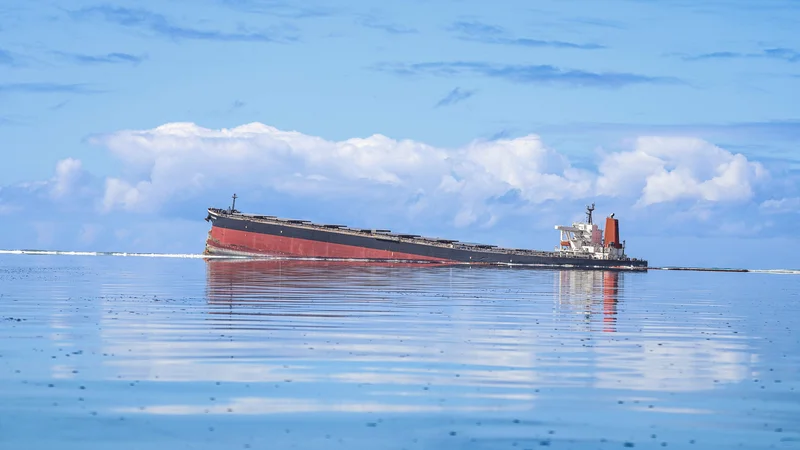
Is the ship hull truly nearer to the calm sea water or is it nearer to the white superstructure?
the white superstructure

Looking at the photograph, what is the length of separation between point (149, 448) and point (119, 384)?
4477mm

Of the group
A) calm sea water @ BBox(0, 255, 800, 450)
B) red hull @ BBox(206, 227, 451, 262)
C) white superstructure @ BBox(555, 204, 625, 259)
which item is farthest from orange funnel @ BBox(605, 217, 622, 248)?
calm sea water @ BBox(0, 255, 800, 450)

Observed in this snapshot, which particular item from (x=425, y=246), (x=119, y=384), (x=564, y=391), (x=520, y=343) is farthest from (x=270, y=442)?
(x=425, y=246)

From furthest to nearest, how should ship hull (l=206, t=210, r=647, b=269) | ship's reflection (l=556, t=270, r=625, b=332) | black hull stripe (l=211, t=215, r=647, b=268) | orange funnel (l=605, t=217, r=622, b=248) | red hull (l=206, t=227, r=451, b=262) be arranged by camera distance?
orange funnel (l=605, t=217, r=622, b=248)
red hull (l=206, t=227, r=451, b=262)
ship hull (l=206, t=210, r=647, b=269)
black hull stripe (l=211, t=215, r=647, b=268)
ship's reflection (l=556, t=270, r=625, b=332)

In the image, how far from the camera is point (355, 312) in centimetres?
3253

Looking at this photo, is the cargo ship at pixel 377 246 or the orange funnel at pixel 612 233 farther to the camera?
the orange funnel at pixel 612 233

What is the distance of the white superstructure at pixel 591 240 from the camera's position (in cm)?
11750

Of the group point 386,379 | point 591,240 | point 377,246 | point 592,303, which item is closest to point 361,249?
point 377,246

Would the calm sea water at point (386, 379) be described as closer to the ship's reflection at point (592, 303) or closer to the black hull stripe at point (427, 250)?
the ship's reflection at point (592, 303)

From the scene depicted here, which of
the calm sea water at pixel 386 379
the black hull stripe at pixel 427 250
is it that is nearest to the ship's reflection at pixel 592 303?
the calm sea water at pixel 386 379

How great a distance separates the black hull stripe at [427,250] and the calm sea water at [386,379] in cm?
7831

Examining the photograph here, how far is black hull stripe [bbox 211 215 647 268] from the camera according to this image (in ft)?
367

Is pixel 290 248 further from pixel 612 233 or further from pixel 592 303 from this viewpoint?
Answer: pixel 592 303

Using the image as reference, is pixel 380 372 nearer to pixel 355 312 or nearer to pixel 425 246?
pixel 355 312
